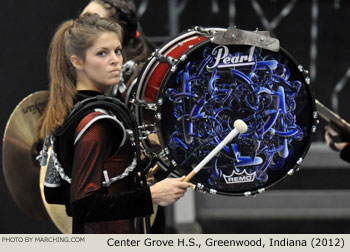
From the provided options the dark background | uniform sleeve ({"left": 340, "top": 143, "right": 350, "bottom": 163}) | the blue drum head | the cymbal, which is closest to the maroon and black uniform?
the blue drum head

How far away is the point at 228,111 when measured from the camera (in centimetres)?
166

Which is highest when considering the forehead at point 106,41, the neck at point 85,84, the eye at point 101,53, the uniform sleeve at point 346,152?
the forehead at point 106,41

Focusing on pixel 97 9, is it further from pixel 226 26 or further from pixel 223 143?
pixel 226 26

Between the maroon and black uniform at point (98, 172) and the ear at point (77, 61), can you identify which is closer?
the maroon and black uniform at point (98, 172)

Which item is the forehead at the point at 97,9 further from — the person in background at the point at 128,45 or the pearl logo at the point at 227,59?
the pearl logo at the point at 227,59

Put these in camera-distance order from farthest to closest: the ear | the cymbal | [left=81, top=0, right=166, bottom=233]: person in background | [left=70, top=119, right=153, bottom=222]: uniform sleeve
Answer: 1. [left=81, top=0, right=166, bottom=233]: person in background
2. the cymbal
3. the ear
4. [left=70, top=119, right=153, bottom=222]: uniform sleeve

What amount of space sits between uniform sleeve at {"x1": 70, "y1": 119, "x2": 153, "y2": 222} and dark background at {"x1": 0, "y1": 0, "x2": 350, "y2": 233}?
56cm

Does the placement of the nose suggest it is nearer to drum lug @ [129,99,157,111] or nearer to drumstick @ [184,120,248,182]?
drum lug @ [129,99,157,111]

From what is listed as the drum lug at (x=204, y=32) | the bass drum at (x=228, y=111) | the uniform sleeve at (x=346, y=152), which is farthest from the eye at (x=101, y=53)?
the uniform sleeve at (x=346, y=152)

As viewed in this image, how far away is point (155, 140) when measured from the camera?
1.72m

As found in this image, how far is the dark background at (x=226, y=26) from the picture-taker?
2.11 m

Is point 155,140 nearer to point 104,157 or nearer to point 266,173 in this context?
point 104,157

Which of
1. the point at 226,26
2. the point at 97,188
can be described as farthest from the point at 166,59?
the point at 226,26

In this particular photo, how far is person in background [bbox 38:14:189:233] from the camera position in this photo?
5.23 ft
